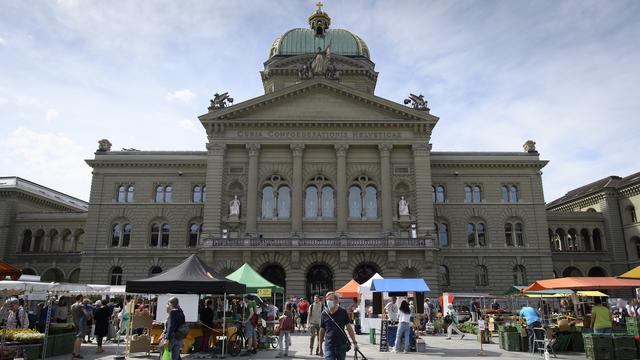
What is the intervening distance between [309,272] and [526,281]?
75.0 feet

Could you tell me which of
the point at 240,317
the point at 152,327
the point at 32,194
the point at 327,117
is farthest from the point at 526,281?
the point at 32,194

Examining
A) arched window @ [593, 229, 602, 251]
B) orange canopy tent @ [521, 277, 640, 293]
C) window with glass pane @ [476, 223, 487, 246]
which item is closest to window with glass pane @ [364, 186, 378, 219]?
window with glass pane @ [476, 223, 487, 246]

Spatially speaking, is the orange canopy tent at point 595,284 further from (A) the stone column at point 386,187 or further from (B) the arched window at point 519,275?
(B) the arched window at point 519,275

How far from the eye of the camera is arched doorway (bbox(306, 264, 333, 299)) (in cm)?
4300

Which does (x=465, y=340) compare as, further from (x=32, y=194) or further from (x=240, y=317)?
(x=32, y=194)

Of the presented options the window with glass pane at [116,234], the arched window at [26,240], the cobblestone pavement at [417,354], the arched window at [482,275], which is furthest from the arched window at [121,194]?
the arched window at [482,275]

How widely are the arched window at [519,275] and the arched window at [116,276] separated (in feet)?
130

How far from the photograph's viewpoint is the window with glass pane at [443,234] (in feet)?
166

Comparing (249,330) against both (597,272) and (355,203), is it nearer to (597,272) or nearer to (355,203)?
(355,203)

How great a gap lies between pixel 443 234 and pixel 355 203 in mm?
11197

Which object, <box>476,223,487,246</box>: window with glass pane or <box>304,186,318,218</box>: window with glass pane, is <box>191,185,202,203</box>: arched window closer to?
<box>304,186,318,218</box>: window with glass pane

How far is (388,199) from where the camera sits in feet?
147

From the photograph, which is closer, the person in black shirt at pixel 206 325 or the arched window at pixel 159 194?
Result: the person in black shirt at pixel 206 325

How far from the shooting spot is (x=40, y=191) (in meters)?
62.8
